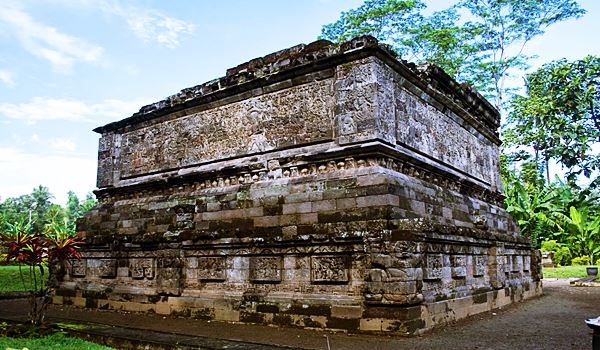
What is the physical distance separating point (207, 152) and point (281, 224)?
284 centimetres

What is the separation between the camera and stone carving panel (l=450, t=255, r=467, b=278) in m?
7.64

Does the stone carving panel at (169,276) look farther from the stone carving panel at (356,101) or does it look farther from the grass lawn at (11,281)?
the grass lawn at (11,281)

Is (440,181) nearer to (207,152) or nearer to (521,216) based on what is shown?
(207,152)

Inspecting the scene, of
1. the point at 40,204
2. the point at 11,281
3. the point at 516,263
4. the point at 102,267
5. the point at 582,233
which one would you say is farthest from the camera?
the point at 40,204

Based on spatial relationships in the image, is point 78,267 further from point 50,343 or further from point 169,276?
point 50,343

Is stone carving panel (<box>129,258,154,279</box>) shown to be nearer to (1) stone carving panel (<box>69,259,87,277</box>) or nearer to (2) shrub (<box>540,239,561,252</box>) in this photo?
(1) stone carving panel (<box>69,259,87,277</box>)

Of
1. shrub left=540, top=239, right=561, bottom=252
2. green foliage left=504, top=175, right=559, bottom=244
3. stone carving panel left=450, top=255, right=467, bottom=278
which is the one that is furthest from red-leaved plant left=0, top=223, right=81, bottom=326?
shrub left=540, top=239, right=561, bottom=252

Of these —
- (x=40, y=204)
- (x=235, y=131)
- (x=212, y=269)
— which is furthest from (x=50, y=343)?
(x=40, y=204)

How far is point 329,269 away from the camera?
6.95 m

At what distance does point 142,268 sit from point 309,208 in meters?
3.94

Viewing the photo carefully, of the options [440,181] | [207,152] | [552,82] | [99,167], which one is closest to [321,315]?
[440,181]

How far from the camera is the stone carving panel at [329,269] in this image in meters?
6.82

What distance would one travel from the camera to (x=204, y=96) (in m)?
9.95

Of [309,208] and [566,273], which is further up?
[309,208]
